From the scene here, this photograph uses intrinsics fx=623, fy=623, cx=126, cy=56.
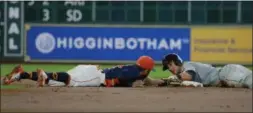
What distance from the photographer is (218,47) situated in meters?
29.8

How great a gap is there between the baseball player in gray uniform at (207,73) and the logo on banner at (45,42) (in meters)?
18.5

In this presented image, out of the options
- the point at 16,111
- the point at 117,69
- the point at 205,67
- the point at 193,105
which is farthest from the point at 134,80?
the point at 16,111

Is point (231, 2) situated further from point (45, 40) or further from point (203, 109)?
point (203, 109)

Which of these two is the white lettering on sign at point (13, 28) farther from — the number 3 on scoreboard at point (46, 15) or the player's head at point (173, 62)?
the player's head at point (173, 62)

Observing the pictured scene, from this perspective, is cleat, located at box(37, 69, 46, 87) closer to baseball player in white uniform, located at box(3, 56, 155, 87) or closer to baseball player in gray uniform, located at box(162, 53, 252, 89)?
baseball player in white uniform, located at box(3, 56, 155, 87)

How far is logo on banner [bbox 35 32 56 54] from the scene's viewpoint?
97.8ft

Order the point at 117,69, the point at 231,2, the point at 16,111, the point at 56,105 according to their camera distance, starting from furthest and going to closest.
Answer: the point at 231,2 → the point at 117,69 → the point at 56,105 → the point at 16,111

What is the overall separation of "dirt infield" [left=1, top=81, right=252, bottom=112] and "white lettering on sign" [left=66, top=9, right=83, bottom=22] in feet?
57.3

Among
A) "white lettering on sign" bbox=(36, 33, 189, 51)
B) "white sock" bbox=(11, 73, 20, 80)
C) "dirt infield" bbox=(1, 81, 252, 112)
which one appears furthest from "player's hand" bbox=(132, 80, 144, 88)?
"white lettering on sign" bbox=(36, 33, 189, 51)

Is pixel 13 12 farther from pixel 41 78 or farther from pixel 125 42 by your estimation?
pixel 41 78

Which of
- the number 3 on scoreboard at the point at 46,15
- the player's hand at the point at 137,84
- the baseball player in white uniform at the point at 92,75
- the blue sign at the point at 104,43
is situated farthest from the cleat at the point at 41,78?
the blue sign at the point at 104,43

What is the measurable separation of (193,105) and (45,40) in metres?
21.6

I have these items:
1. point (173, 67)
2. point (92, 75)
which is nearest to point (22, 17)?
point (92, 75)

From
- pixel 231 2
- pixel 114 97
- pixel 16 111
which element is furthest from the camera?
pixel 231 2
